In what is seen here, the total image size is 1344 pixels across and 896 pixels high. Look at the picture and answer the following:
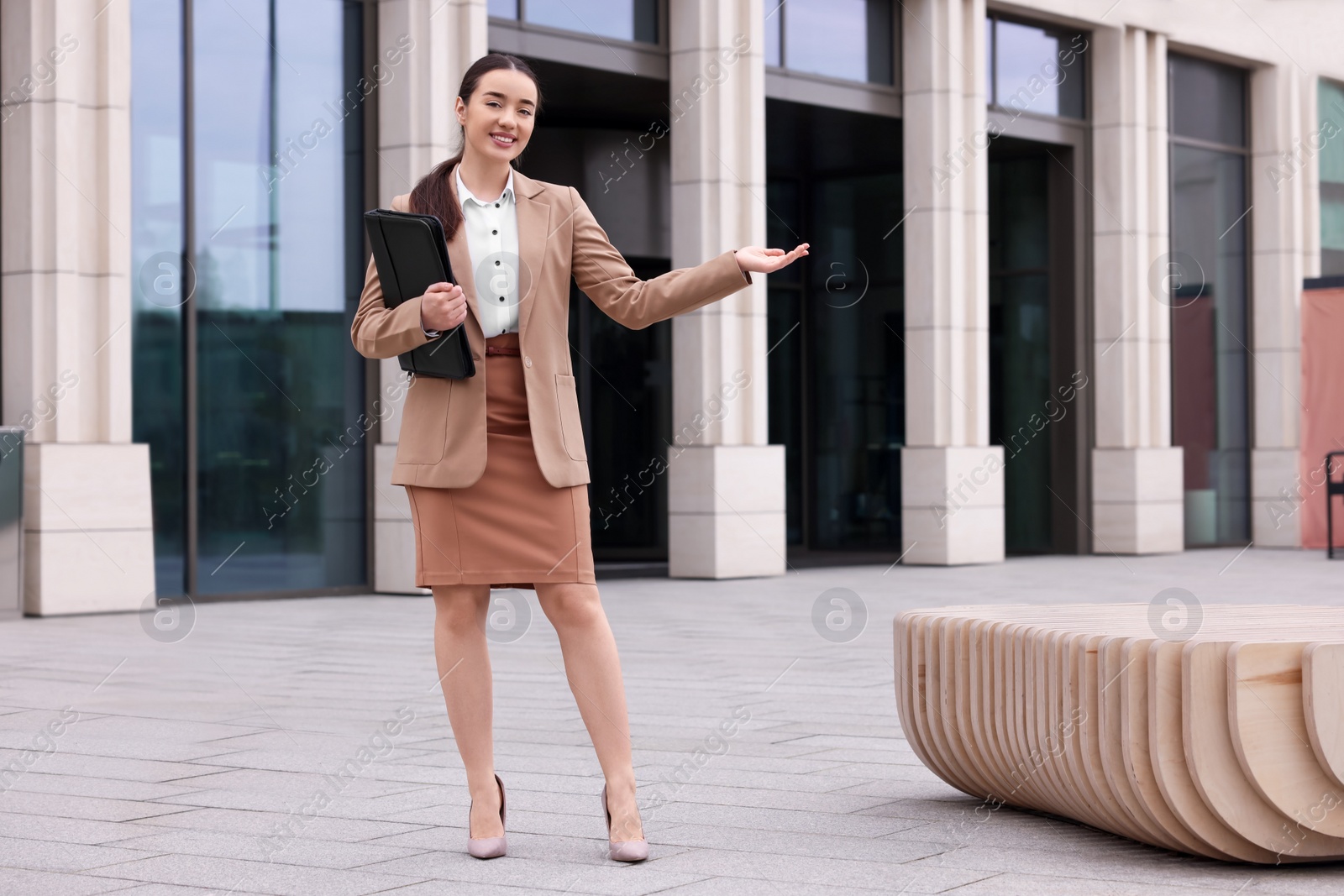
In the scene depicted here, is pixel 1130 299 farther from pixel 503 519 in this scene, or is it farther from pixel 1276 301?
pixel 503 519

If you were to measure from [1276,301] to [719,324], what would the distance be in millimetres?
8969

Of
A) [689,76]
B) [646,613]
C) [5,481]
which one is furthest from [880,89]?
[5,481]

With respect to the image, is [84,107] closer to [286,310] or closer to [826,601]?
[286,310]

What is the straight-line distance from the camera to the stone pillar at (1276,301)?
20328 mm

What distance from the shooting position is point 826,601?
12.6 meters

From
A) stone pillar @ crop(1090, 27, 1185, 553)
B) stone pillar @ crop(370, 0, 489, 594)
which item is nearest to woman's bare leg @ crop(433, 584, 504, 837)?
stone pillar @ crop(370, 0, 489, 594)

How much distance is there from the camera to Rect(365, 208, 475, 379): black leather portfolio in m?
3.92

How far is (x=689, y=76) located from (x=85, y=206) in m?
5.54

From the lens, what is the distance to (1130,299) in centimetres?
1845

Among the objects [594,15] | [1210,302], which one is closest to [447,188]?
[594,15]

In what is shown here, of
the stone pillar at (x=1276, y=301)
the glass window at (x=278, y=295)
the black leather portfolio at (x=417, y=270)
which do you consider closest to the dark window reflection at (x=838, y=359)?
the stone pillar at (x=1276, y=301)

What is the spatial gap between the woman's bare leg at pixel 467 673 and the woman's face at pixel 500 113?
1.07 meters

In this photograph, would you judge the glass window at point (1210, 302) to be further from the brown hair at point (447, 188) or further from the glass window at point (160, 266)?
the brown hair at point (447, 188)

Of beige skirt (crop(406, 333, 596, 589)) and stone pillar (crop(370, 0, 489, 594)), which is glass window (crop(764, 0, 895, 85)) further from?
beige skirt (crop(406, 333, 596, 589))
